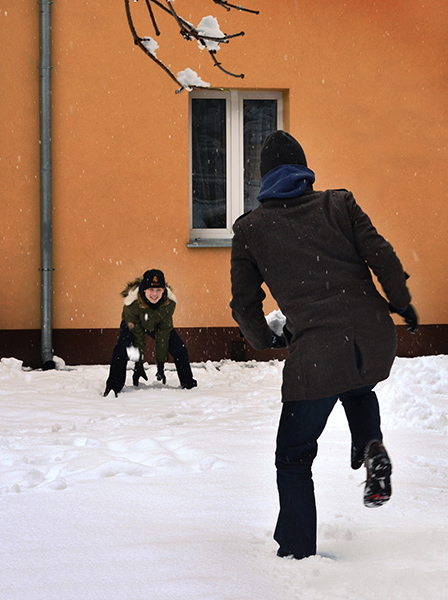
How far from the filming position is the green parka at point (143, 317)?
6082 millimetres

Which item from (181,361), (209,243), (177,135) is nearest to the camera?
(181,361)

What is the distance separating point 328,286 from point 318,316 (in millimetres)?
96

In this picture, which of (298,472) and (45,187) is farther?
(45,187)

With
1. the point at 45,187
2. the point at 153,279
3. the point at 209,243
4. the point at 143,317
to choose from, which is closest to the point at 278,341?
the point at 153,279

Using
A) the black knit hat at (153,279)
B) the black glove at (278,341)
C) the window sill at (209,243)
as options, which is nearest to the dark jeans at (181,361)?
the black knit hat at (153,279)

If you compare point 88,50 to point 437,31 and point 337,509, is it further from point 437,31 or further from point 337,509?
point 337,509

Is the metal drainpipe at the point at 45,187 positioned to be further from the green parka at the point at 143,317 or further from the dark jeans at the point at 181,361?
the dark jeans at the point at 181,361

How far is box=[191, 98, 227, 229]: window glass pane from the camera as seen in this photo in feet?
26.3

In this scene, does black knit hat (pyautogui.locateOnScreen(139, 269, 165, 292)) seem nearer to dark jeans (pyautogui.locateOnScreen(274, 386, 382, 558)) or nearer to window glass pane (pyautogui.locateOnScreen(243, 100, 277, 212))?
window glass pane (pyautogui.locateOnScreen(243, 100, 277, 212))

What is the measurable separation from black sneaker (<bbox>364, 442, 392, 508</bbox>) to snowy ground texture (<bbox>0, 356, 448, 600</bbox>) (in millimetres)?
200

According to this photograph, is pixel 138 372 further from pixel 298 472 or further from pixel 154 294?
pixel 298 472

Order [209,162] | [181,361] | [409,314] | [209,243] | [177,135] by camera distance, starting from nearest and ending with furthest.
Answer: [409,314]
[181,361]
[177,135]
[209,243]
[209,162]

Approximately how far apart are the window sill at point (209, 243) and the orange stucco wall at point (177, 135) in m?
0.06

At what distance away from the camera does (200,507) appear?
8.90ft
